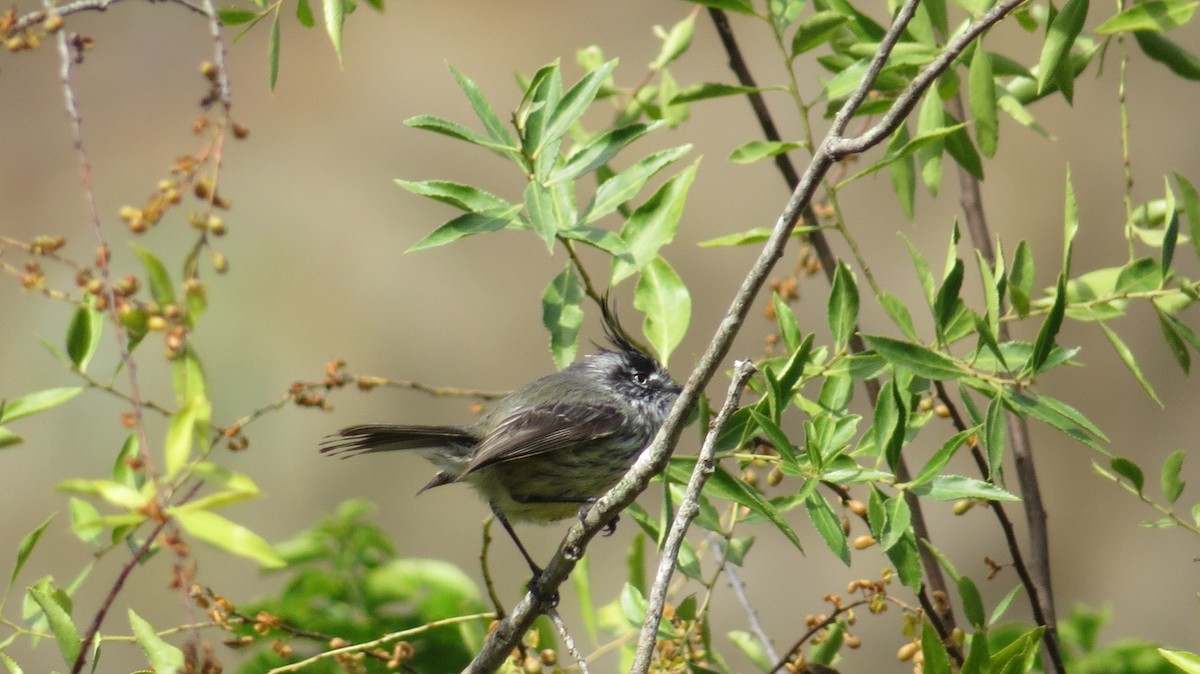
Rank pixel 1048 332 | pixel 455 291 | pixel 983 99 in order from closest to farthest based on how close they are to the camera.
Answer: pixel 1048 332
pixel 983 99
pixel 455 291

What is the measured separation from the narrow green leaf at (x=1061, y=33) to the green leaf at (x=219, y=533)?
1.15 metres

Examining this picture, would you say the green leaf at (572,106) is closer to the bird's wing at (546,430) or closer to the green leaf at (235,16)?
the green leaf at (235,16)

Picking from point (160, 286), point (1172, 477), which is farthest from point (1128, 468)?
point (160, 286)

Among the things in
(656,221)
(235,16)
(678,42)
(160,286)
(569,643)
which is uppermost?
(235,16)

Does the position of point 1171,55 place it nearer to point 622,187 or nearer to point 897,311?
point 897,311

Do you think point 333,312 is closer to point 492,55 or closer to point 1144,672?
point 492,55

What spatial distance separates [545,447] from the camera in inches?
96.9

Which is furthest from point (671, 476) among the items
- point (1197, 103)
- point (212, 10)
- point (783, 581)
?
point (1197, 103)

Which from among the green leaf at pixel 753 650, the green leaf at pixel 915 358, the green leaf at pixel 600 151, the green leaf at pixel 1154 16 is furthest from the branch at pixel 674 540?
the green leaf at pixel 753 650

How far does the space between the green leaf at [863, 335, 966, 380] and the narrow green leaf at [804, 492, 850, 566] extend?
20 cm

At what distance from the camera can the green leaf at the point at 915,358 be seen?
54.4 inches

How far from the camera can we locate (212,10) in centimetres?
175

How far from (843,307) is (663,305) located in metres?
0.32

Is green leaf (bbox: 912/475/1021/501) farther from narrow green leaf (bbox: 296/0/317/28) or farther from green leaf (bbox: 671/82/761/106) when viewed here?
narrow green leaf (bbox: 296/0/317/28)
